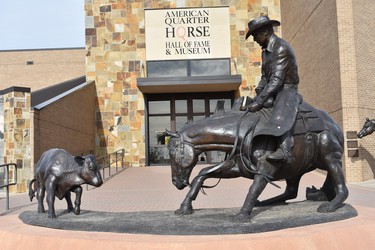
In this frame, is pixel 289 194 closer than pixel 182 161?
No

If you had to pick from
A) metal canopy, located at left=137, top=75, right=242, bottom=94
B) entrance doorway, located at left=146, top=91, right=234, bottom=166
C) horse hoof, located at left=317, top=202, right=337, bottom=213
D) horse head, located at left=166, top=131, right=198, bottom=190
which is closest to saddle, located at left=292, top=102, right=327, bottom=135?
horse hoof, located at left=317, top=202, right=337, bottom=213

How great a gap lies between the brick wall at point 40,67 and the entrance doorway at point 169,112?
58.2 feet

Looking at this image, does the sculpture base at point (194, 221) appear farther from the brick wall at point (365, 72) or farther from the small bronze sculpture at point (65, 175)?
the brick wall at point (365, 72)

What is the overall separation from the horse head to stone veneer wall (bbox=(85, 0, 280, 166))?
59.6 ft

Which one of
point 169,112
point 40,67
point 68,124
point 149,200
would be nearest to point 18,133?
point 68,124

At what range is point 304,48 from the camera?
65.4ft

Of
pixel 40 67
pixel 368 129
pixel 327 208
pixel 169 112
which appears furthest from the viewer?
pixel 40 67

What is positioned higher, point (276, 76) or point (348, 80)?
point (348, 80)

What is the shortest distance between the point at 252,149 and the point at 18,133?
11469 millimetres

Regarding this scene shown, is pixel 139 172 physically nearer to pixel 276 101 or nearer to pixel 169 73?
pixel 169 73

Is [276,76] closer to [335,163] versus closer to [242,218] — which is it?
[335,163]

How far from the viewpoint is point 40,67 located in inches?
1531

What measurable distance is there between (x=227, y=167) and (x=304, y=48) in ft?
55.9

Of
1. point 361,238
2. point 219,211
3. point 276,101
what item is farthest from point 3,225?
point 361,238
